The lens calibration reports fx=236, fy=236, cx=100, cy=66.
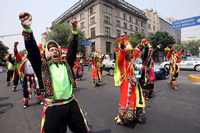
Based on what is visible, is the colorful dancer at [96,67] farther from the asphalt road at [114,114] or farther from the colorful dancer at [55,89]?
the colorful dancer at [55,89]

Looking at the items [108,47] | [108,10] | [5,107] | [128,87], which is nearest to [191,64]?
[5,107]

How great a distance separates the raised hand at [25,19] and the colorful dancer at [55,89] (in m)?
0.07

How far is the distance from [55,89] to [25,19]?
954 millimetres

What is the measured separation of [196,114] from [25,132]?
4.29 metres

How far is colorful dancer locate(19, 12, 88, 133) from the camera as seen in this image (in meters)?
3.01

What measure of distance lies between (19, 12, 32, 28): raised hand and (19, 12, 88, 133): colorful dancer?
7cm

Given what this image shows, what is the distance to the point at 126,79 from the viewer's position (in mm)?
5273

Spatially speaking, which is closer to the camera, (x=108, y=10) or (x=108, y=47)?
(x=108, y=10)

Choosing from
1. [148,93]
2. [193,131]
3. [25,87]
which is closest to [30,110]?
[25,87]

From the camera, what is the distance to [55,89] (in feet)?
10.1

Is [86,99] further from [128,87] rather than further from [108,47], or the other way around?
[108,47]

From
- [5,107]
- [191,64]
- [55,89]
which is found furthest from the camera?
[191,64]

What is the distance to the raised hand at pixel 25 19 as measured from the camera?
110 inches

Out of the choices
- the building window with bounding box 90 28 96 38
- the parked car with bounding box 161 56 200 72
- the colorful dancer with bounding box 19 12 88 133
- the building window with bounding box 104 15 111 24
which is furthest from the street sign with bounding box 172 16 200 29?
the building window with bounding box 90 28 96 38
